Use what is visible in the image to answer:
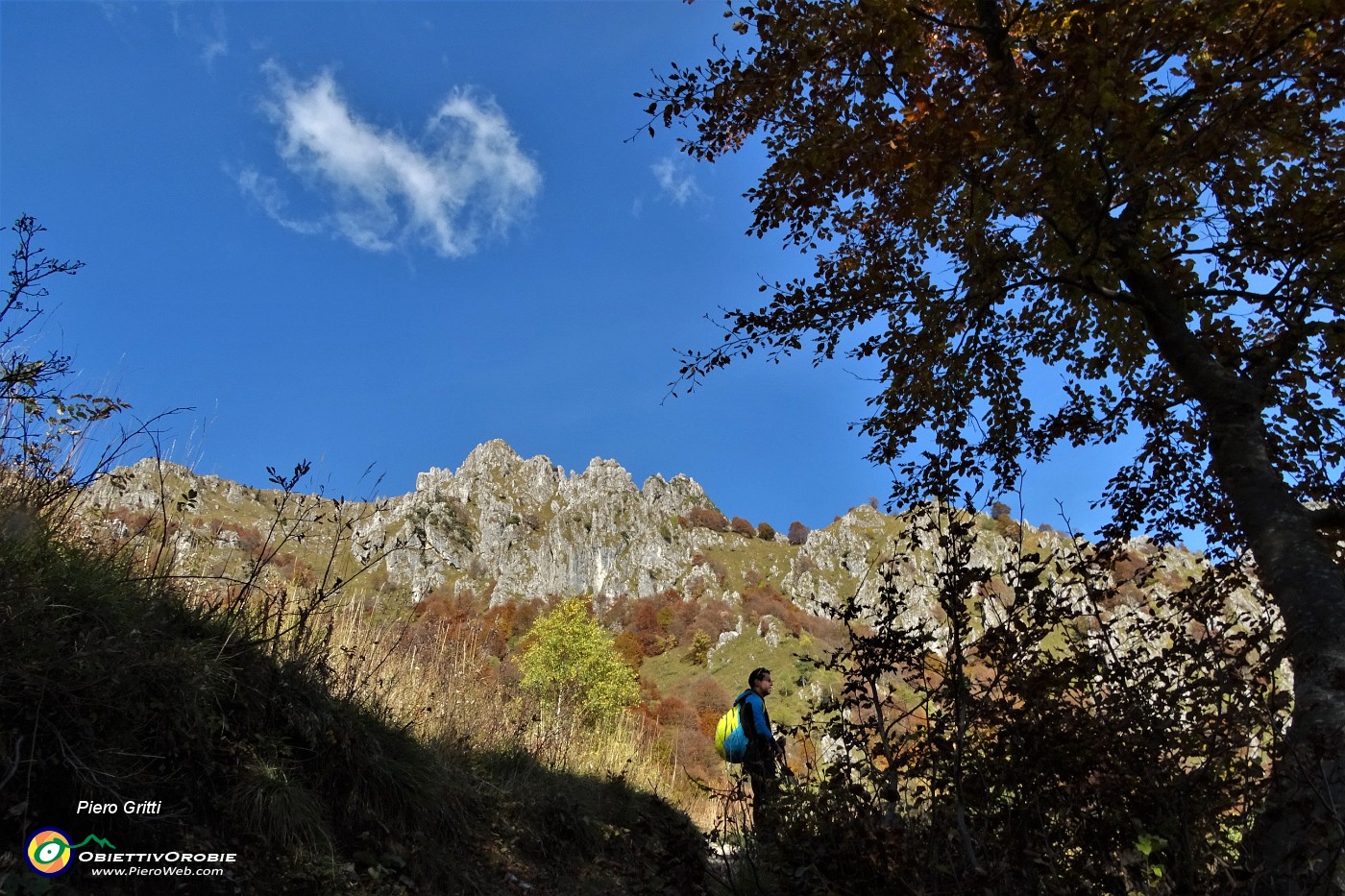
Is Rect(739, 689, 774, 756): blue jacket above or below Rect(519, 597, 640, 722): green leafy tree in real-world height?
below

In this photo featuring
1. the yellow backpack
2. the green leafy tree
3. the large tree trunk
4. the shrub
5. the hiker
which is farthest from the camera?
the shrub

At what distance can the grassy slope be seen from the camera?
2.46 m

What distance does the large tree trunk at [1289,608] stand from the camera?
88.4 inches

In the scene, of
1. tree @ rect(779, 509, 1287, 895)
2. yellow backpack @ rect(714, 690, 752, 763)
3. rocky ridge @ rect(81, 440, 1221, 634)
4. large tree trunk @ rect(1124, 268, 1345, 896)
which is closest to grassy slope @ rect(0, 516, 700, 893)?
tree @ rect(779, 509, 1287, 895)

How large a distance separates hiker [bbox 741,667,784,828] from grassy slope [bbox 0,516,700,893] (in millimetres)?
566

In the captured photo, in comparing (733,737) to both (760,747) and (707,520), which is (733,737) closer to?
(760,747)

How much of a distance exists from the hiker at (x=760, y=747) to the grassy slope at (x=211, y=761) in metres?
0.57

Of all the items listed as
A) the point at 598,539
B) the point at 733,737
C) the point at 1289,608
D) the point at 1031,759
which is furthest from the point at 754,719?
the point at 598,539

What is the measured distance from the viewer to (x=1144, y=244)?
4.48 metres

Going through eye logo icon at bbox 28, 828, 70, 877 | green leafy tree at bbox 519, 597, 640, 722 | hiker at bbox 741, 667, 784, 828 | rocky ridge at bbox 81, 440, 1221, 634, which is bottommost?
eye logo icon at bbox 28, 828, 70, 877

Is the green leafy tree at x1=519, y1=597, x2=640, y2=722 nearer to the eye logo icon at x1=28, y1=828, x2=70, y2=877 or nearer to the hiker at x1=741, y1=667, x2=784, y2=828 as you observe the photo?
the hiker at x1=741, y1=667, x2=784, y2=828

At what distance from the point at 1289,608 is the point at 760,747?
2.84 m

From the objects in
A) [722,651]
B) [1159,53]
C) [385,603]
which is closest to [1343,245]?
[1159,53]

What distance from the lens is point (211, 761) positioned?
296 cm
